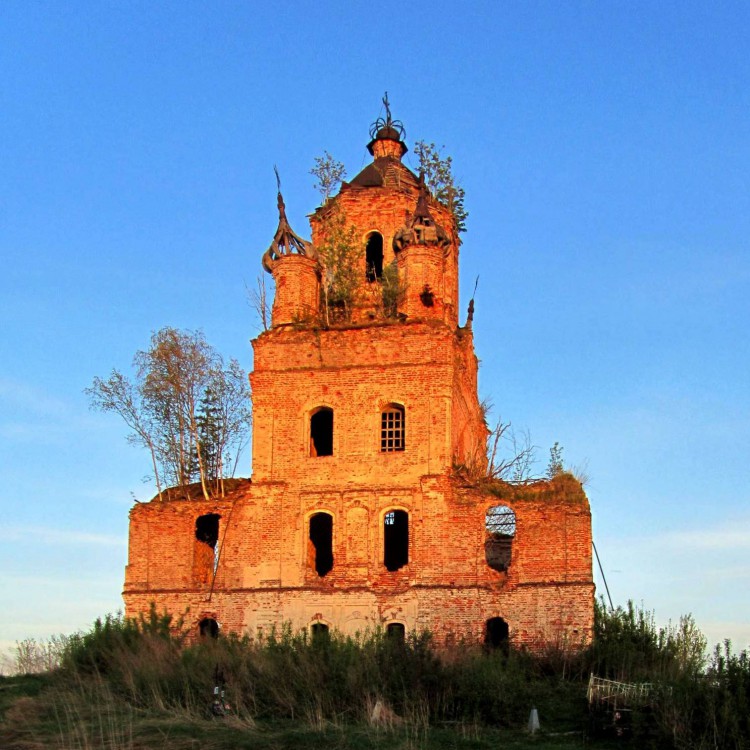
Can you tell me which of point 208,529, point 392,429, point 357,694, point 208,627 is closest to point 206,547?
point 208,529

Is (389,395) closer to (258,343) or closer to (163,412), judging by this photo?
(258,343)

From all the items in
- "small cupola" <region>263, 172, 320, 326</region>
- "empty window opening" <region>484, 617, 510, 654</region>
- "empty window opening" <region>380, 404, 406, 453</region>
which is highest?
"small cupola" <region>263, 172, 320, 326</region>

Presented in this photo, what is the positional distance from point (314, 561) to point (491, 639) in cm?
424

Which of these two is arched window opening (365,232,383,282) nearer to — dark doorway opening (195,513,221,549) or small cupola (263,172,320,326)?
small cupola (263,172,320,326)

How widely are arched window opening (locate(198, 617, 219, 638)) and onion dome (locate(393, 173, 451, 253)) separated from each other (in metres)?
9.52

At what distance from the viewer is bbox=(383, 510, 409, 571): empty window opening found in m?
27.4

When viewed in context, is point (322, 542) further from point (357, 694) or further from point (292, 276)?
point (357, 694)

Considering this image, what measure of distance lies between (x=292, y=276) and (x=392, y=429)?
15.2 feet

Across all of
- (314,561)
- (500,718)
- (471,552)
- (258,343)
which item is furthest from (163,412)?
(500,718)

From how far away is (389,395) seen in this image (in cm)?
2606

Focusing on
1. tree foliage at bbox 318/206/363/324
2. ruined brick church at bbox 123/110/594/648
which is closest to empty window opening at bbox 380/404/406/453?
ruined brick church at bbox 123/110/594/648

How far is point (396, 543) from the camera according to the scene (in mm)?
27844

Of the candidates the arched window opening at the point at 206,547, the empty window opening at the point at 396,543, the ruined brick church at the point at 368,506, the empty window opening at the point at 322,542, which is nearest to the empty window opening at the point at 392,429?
the ruined brick church at the point at 368,506

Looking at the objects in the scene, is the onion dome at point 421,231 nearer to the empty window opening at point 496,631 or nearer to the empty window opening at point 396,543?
the empty window opening at point 396,543
